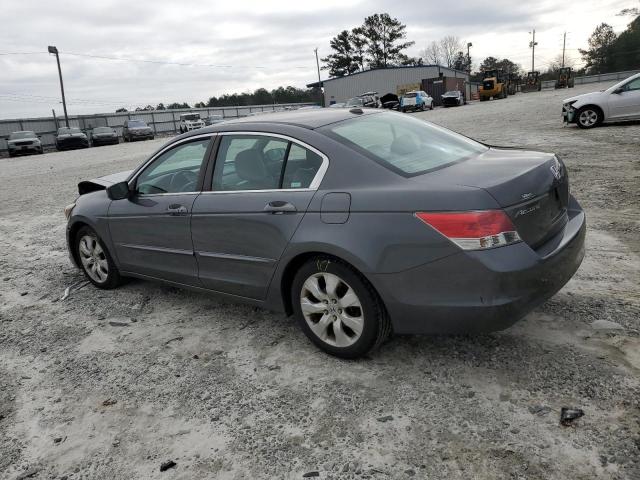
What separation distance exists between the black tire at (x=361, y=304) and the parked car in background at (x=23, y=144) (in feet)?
110

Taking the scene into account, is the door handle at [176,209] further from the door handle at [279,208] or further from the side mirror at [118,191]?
the door handle at [279,208]

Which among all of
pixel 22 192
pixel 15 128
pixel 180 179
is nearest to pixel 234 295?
pixel 180 179

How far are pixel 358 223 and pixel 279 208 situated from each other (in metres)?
0.60

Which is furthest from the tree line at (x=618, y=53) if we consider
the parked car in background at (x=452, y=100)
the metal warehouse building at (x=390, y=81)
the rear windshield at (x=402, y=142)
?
the rear windshield at (x=402, y=142)

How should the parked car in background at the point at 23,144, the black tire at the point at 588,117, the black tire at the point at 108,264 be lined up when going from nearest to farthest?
the black tire at the point at 108,264, the black tire at the point at 588,117, the parked car in background at the point at 23,144

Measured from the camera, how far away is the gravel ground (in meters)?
2.42

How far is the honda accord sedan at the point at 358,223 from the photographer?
8.77 feet

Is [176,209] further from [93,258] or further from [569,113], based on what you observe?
[569,113]

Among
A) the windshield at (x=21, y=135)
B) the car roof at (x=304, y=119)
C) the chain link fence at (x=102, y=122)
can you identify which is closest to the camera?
the car roof at (x=304, y=119)

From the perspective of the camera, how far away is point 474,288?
2.64 m

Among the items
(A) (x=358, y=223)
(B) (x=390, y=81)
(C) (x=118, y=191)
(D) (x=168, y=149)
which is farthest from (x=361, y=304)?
(B) (x=390, y=81)

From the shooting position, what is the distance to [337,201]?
9.89 ft

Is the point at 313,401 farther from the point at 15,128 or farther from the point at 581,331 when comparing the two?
the point at 15,128

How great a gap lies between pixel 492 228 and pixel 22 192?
13.1m
